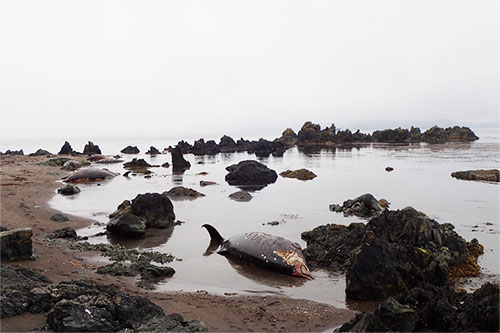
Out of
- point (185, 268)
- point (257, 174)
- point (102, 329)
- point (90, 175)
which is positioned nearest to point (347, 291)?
point (185, 268)

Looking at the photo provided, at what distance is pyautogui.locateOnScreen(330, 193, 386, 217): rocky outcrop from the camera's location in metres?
13.8

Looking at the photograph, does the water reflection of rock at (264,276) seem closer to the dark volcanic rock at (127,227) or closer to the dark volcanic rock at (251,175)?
the dark volcanic rock at (127,227)

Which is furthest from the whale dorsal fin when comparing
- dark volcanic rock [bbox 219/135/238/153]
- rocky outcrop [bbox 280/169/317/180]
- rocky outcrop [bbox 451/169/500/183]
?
dark volcanic rock [bbox 219/135/238/153]

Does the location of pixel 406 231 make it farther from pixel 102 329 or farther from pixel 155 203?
pixel 155 203

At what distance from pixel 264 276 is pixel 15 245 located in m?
4.92

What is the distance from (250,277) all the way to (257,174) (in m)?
16.6

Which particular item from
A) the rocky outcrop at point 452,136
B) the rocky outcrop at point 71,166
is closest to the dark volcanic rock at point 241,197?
the rocky outcrop at point 71,166

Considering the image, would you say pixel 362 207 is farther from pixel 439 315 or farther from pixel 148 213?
pixel 439 315

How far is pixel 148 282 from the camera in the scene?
7.00 metres

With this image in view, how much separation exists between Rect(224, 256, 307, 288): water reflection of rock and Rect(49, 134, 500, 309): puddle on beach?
0.8 inches

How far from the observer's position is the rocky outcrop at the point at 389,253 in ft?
21.7

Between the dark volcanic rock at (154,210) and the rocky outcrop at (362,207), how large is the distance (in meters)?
6.60

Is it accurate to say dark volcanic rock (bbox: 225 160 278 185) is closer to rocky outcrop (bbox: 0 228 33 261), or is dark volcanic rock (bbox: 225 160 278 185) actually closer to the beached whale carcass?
the beached whale carcass

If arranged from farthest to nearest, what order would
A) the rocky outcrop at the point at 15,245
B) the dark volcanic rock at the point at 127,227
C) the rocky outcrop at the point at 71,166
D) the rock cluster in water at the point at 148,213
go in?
the rocky outcrop at the point at 71,166, the rock cluster in water at the point at 148,213, the dark volcanic rock at the point at 127,227, the rocky outcrop at the point at 15,245
